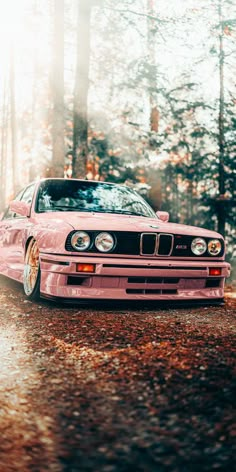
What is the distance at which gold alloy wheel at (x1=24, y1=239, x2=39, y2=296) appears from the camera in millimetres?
5270

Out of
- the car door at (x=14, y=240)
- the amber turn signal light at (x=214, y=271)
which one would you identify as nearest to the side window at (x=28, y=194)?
the car door at (x=14, y=240)

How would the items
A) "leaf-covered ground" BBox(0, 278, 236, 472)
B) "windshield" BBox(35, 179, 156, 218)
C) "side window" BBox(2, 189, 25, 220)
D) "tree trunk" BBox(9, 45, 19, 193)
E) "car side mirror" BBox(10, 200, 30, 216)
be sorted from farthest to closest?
"tree trunk" BBox(9, 45, 19, 193), "side window" BBox(2, 189, 25, 220), "car side mirror" BBox(10, 200, 30, 216), "windshield" BBox(35, 179, 156, 218), "leaf-covered ground" BBox(0, 278, 236, 472)

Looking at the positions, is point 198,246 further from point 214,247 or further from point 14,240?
point 14,240

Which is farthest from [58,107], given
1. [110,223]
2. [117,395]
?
[117,395]

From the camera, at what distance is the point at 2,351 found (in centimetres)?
347

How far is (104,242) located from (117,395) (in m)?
2.42

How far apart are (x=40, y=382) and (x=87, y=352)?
62 cm

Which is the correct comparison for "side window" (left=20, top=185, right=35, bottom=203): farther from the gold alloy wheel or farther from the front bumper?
the front bumper

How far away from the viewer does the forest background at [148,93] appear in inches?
426

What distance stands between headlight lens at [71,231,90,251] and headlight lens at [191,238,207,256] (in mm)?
1204

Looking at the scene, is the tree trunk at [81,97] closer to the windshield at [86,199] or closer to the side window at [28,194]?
the side window at [28,194]

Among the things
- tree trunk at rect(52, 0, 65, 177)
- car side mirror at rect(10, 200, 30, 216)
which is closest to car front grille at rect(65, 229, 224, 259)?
car side mirror at rect(10, 200, 30, 216)

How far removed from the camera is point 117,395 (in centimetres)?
244

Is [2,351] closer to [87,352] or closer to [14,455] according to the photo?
[87,352]
